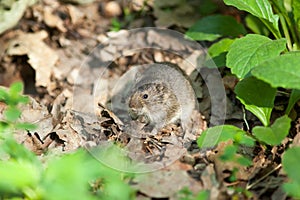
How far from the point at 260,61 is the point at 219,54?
992 mm

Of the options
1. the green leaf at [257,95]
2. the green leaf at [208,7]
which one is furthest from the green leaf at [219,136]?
the green leaf at [208,7]

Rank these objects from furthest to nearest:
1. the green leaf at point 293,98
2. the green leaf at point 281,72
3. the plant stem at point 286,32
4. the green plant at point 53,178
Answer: the plant stem at point 286,32 < the green leaf at point 293,98 < the green leaf at point 281,72 < the green plant at point 53,178

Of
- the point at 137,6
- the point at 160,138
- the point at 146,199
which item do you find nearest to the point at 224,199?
the point at 146,199

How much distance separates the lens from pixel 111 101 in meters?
5.22

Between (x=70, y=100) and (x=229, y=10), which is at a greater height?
(x=229, y=10)

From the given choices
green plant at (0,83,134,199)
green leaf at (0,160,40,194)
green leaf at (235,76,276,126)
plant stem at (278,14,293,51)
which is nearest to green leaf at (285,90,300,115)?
green leaf at (235,76,276,126)

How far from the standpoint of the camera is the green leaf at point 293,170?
8.93 ft

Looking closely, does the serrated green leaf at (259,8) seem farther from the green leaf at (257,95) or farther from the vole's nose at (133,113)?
the vole's nose at (133,113)

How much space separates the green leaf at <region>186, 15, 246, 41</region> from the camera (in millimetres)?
5168

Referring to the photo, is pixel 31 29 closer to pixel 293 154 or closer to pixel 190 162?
pixel 190 162

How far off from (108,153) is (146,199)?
0.61 m

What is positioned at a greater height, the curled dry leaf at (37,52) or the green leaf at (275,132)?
the green leaf at (275,132)

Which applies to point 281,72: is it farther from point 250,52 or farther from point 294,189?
point 294,189

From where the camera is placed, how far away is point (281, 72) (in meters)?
3.43
